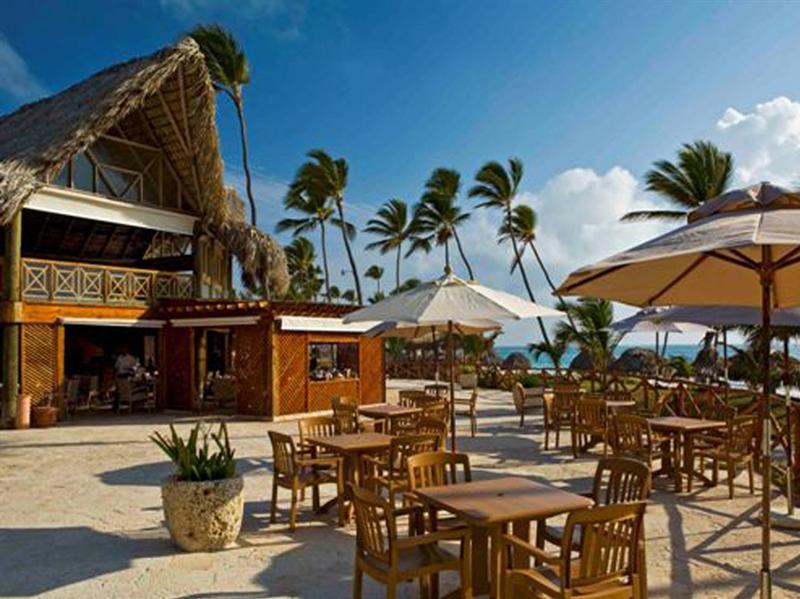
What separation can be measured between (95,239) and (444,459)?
18.3m

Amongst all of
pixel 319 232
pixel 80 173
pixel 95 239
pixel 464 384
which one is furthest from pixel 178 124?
pixel 319 232

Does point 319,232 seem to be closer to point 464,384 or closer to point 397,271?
point 397,271

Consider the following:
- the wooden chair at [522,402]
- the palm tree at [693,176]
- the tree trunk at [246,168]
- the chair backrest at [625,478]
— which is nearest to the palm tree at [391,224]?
the tree trunk at [246,168]

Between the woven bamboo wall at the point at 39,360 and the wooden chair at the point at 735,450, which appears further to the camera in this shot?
the woven bamboo wall at the point at 39,360

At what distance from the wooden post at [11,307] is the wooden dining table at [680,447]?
12.6 m

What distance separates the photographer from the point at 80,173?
52.5 ft

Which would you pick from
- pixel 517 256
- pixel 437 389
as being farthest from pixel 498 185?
pixel 437 389

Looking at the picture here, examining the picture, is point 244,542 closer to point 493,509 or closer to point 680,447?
point 493,509

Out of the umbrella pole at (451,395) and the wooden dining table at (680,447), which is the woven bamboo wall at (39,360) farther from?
the wooden dining table at (680,447)

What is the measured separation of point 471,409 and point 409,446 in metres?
6.05

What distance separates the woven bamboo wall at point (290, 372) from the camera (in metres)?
15.0

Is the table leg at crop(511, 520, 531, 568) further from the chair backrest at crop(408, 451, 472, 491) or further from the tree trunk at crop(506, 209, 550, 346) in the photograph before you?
the tree trunk at crop(506, 209, 550, 346)

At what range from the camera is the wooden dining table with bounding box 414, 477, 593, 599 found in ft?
12.2

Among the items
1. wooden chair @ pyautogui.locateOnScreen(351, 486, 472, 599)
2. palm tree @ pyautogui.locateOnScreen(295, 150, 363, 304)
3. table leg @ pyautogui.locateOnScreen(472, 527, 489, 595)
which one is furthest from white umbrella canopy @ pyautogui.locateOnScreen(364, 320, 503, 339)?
palm tree @ pyautogui.locateOnScreen(295, 150, 363, 304)
